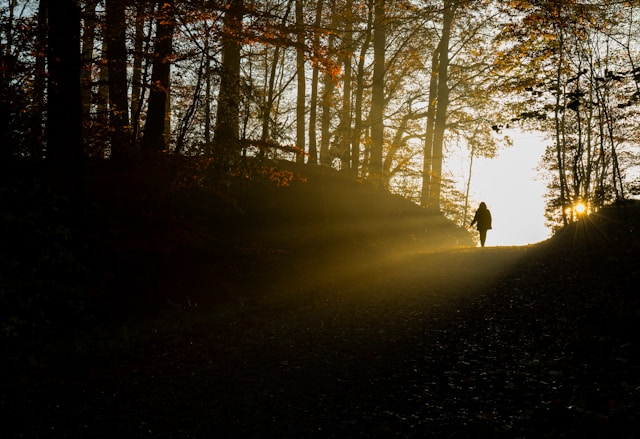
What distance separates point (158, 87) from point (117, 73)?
4.12 metres

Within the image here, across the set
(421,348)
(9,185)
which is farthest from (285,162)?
(421,348)

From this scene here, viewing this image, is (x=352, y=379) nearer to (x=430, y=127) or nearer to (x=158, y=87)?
(x=158, y=87)

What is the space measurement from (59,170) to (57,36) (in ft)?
9.08

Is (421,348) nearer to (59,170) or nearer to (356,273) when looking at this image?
(356,273)

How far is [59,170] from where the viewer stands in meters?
10.3

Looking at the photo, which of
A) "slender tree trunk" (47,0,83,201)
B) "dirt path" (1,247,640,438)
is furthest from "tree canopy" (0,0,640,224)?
"dirt path" (1,247,640,438)

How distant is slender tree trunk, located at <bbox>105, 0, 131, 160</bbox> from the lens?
1275 centimetres

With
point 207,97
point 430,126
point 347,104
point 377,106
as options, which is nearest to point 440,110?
point 430,126

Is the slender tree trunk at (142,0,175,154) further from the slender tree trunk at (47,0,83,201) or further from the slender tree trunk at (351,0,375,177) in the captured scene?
the slender tree trunk at (351,0,375,177)

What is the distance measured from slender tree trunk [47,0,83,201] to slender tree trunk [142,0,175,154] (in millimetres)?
2429

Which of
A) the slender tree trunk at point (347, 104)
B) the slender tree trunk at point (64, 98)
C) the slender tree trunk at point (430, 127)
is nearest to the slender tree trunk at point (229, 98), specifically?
the slender tree trunk at point (64, 98)

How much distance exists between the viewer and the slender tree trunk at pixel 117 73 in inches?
502

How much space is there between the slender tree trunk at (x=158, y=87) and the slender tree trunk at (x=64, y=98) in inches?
95.6

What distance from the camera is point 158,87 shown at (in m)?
12.6
